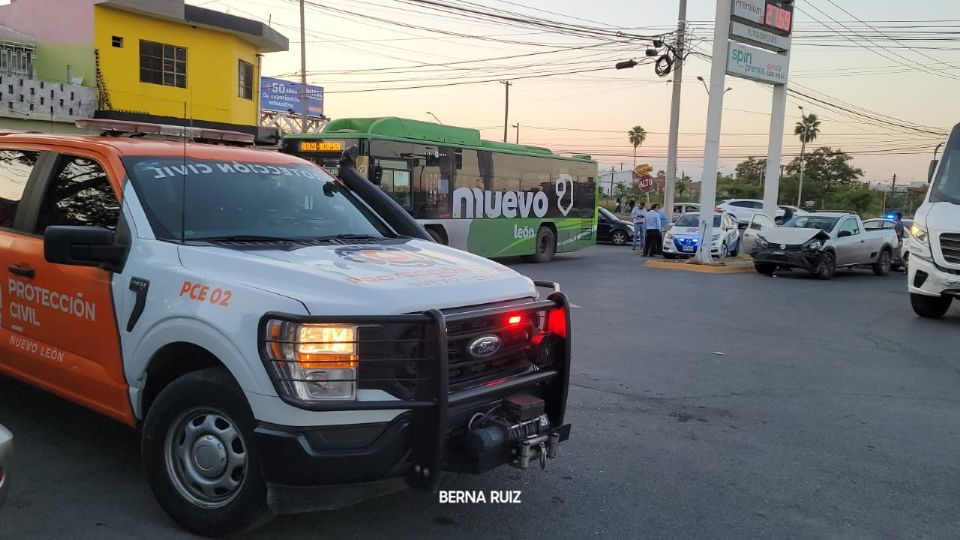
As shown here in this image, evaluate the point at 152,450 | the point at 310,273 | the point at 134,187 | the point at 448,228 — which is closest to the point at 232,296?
the point at 310,273

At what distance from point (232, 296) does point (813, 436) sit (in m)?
4.30

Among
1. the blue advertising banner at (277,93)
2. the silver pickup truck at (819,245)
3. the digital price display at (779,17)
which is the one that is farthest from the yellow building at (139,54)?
the blue advertising banner at (277,93)

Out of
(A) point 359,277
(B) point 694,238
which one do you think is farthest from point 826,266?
(A) point 359,277

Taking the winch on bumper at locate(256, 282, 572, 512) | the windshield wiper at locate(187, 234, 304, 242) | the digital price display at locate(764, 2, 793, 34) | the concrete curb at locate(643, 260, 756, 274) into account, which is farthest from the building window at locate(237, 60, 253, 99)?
the winch on bumper at locate(256, 282, 572, 512)

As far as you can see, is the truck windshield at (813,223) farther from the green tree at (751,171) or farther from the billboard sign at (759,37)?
the green tree at (751,171)

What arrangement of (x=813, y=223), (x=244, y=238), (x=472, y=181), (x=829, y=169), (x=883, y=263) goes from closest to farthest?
(x=244, y=238) → (x=813, y=223) → (x=472, y=181) → (x=883, y=263) → (x=829, y=169)

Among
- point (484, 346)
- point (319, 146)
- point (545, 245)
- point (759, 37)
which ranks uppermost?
point (759, 37)

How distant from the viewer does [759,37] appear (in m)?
20.5

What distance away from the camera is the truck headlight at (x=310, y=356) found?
3.11m

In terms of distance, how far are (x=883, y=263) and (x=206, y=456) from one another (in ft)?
68.0

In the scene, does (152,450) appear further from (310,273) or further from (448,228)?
(448,228)

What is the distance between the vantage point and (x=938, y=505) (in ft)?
14.1

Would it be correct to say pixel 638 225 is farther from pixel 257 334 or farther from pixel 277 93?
pixel 277 93

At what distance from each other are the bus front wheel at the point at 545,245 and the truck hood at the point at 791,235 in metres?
5.96
